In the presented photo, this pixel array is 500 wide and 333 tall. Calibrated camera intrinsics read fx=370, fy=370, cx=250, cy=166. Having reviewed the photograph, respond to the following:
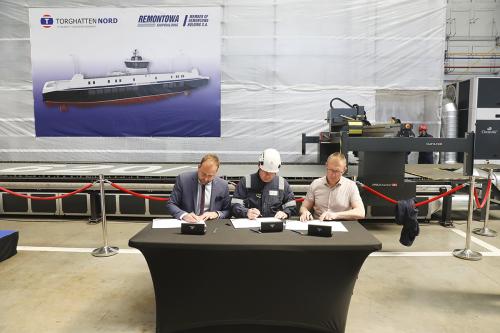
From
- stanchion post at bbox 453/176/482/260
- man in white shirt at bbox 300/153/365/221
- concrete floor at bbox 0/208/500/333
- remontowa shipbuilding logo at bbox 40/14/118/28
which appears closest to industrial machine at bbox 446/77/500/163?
concrete floor at bbox 0/208/500/333

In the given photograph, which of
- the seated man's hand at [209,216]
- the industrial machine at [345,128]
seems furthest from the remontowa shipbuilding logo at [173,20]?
the seated man's hand at [209,216]

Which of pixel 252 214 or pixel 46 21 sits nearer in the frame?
pixel 252 214

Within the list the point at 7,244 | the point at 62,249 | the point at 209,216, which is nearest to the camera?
the point at 209,216

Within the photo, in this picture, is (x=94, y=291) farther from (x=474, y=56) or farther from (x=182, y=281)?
(x=474, y=56)

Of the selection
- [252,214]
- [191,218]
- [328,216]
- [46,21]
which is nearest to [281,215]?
[252,214]

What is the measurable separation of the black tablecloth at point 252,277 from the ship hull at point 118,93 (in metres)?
5.38

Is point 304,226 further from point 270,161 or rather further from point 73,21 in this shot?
point 73,21

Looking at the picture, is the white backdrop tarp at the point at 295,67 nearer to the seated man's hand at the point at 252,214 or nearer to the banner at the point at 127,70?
the banner at the point at 127,70

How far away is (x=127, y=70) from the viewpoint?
283 inches

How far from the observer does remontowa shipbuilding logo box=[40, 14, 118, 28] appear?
23.2 ft

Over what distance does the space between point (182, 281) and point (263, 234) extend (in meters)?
0.55

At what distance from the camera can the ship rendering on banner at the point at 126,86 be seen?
7.14 metres

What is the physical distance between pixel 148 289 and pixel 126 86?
16.8ft

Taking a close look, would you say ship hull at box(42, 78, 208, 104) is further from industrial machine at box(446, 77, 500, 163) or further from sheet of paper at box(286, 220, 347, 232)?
industrial machine at box(446, 77, 500, 163)
